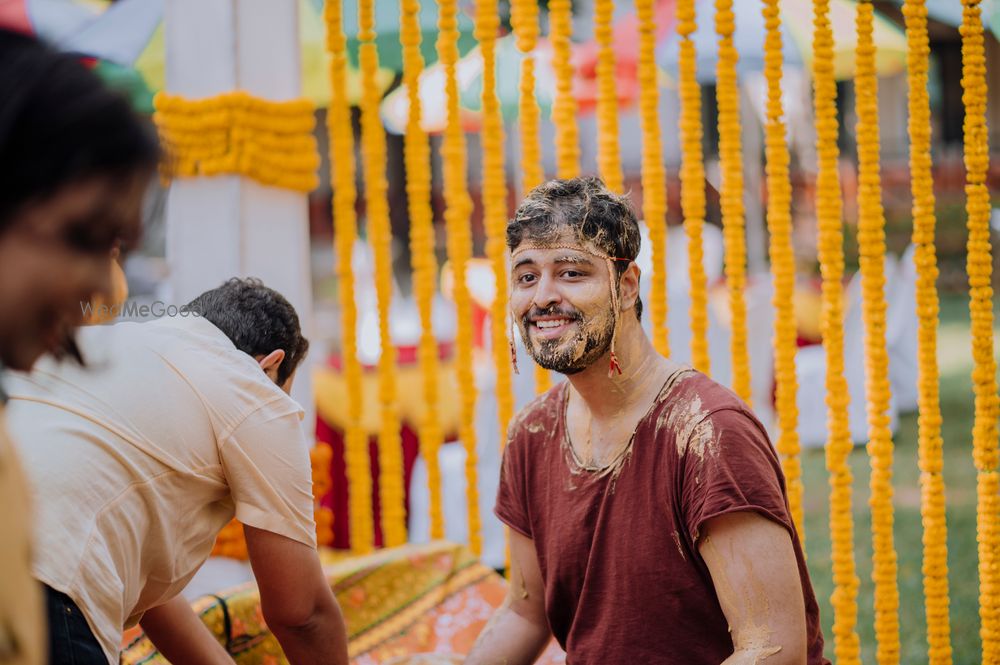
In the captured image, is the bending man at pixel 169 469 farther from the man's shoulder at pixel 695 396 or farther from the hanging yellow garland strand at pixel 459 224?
the hanging yellow garland strand at pixel 459 224

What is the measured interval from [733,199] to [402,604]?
4.52ft

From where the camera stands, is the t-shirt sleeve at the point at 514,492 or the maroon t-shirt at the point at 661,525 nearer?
the maroon t-shirt at the point at 661,525

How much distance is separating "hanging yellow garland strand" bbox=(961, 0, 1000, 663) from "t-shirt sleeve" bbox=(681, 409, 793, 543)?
0.87 metres

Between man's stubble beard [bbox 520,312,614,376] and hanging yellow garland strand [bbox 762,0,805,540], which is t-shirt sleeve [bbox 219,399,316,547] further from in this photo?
hanging yellow garland strand [bbox 762,0,805,540]

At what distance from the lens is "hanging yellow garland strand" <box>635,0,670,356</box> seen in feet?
9.12

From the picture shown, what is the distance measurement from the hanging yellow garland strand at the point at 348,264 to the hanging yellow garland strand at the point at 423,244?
0.59 feet

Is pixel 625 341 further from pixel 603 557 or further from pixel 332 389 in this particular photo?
pixel 332 389

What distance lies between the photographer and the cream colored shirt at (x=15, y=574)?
0.91 m

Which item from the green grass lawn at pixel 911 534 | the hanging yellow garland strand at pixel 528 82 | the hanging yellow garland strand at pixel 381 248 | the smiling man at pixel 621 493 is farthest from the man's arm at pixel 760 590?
the green grass lawn at pixel 911 534

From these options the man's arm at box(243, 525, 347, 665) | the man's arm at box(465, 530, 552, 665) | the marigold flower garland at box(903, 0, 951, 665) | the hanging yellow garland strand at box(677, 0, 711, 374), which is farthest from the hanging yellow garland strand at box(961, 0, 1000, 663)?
the man's arm at box(243, 525, 347, 665)

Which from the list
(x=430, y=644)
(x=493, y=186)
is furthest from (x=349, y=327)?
(x=430, y=644)

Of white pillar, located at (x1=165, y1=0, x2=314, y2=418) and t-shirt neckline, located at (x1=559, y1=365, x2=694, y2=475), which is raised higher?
white pillar, located at (x1=165, y1=0, x2=314, y2=418)

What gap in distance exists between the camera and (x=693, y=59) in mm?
2750

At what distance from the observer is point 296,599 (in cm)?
200
